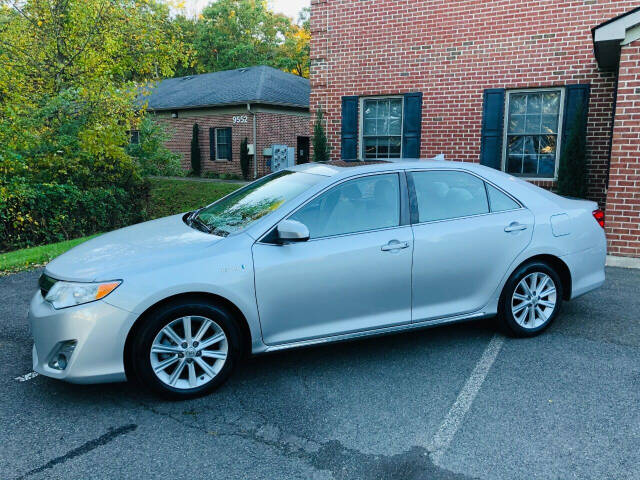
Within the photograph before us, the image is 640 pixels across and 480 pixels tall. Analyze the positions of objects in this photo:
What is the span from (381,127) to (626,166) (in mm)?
5112

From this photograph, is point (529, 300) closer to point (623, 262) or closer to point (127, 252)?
point (127, 252)

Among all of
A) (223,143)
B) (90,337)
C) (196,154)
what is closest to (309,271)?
(90,337)

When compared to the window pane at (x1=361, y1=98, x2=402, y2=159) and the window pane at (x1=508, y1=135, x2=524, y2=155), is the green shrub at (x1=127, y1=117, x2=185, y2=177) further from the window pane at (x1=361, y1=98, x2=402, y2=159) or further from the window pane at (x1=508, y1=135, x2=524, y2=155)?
the window pane at (x1=508, y1=135, x2=524, y2=155)

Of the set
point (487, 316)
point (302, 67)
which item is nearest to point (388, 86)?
point (487, 316)

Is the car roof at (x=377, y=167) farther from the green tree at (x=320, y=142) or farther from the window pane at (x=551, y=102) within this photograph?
the green tree at (x=320, y=142)

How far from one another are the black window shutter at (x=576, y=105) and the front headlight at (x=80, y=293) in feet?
29.9

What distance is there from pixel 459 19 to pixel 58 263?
31.0 feet

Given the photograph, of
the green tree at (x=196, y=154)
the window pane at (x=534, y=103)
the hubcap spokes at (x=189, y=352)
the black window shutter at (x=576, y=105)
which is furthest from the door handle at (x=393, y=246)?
the green tree at (x=196, y=154)

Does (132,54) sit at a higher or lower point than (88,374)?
higher

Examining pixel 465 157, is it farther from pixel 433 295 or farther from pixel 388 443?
pixel 388 443

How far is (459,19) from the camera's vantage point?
35.5 ft

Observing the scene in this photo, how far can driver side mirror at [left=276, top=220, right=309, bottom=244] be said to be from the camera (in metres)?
3.79

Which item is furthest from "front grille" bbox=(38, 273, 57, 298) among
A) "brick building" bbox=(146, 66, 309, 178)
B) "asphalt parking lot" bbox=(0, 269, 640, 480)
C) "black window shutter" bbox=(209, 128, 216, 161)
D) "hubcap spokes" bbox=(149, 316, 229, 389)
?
"black window shutter" bbox=(209, 128, 216, 161)

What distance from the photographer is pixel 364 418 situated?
353 cm
